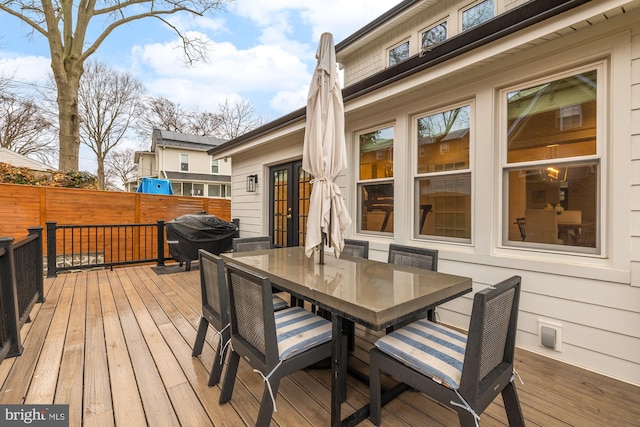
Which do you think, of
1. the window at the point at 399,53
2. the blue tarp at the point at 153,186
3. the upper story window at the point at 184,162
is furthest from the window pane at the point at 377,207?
the upper story window at the point at 184,162

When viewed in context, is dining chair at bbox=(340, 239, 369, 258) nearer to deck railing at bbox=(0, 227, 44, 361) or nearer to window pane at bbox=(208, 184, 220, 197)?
deck railing at bbox=(0, 227, 44, 361)

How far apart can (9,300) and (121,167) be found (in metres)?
23.7

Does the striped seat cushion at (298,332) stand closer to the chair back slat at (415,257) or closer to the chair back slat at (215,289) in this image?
the chair back slat at (215,289)

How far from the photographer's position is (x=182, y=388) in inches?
77.1

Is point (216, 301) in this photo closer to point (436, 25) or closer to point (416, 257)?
point (416, 257)

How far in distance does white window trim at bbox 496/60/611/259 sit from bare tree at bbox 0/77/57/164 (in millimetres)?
19514

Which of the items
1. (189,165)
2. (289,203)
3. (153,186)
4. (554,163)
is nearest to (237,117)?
(189,165)

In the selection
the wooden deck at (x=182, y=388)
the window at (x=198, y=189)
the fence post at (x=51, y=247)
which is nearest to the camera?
the wooden deck at (x=182, y=388)

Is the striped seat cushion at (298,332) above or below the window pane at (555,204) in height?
below

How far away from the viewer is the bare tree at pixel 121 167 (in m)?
21.0

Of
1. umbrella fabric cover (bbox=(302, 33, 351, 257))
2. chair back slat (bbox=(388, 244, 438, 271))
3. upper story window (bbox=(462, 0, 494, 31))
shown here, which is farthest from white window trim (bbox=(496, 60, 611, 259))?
upper story window (bbox=(462, 0, 494, 31))

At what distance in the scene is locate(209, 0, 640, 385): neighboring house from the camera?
6.67ft

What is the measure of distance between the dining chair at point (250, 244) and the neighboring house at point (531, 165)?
142 cm

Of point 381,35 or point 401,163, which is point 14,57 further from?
point 401,163
